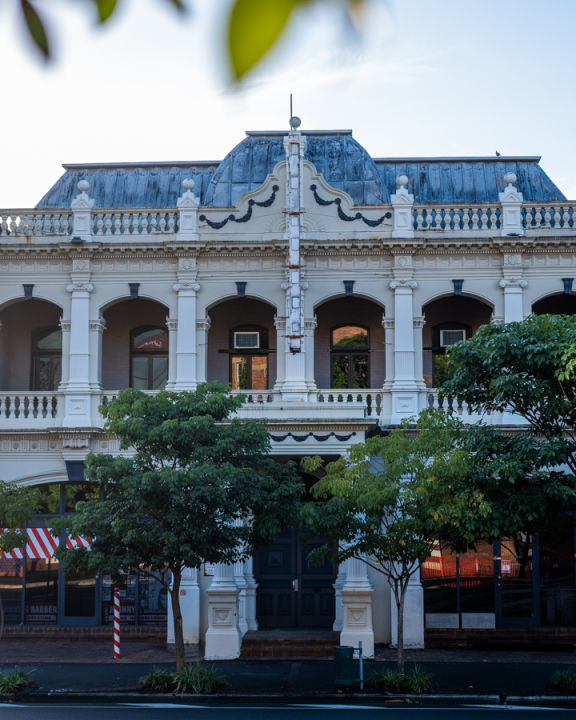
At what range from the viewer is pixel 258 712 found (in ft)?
50.5

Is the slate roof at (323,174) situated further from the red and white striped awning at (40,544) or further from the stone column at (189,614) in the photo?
the stone column at (189,614)

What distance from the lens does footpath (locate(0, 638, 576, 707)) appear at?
1652 centimetres

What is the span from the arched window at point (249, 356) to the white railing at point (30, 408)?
4.59m

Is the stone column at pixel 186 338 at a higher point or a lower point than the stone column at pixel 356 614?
higher

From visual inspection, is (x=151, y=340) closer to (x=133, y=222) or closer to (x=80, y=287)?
(x=80, y=287)

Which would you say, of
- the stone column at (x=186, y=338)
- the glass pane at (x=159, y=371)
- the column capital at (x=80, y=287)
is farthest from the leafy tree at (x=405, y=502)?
the column capital at (x=80, y=287)

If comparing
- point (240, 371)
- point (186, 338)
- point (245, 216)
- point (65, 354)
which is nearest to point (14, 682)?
point (65, 354)

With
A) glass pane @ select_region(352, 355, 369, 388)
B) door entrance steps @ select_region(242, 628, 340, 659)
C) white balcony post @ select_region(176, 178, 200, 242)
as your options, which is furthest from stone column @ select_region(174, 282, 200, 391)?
door entrance steps @ select_region(242, 628, 340, 659)

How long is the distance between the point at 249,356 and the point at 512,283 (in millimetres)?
6912

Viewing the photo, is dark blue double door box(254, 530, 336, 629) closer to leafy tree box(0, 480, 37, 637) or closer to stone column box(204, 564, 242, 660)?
stone column box(204, 564, 242, 660)

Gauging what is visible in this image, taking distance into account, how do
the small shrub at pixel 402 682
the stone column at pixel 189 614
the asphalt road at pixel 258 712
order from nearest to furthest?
the asphalt road at pixel 258 712 < the small shrub at pixel 402 682 < the stone column at pixel 189 614

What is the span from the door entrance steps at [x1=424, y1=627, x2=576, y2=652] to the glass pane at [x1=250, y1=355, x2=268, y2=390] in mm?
7432

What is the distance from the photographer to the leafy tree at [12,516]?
18.1 metres

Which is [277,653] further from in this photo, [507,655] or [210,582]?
[507,655]
